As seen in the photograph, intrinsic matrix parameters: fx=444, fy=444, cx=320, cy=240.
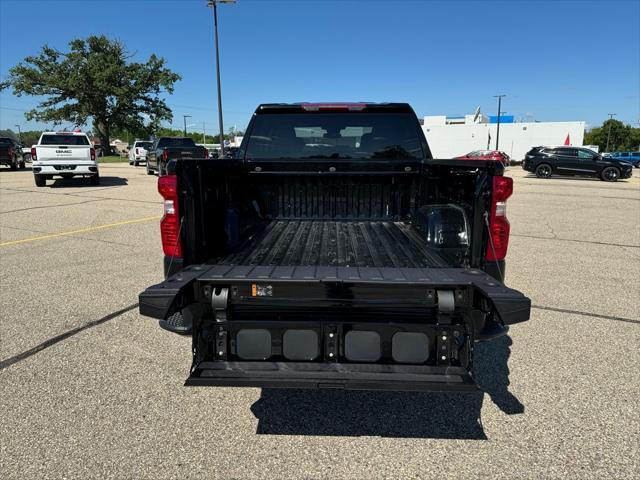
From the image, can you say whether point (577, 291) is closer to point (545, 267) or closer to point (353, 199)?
point (545, 267)

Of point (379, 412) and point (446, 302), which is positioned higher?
point (446, 302)

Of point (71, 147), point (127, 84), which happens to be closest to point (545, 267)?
point (71, 147)

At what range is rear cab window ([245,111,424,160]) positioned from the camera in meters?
4.43

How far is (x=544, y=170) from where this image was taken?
26703 millimetres

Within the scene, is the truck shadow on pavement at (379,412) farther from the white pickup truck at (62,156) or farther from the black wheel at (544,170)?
the black wheel at (544,170)

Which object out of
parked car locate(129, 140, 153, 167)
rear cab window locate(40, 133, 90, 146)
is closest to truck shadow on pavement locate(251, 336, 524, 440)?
rear cab window locate(40, 133, 90, 146)

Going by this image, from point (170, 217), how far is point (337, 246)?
1.35 meters

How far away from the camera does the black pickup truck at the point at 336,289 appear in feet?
7.81

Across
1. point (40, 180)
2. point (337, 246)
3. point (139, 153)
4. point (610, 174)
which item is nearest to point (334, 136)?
point (337, 246)

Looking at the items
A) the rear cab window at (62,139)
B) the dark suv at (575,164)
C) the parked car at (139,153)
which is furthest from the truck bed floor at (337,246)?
the parked car at (139,153)

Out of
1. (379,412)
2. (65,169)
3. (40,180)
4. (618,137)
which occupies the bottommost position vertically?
(379,412)

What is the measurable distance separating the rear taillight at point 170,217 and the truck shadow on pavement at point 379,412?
3.91 ft

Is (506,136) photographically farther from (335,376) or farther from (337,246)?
(335,376)

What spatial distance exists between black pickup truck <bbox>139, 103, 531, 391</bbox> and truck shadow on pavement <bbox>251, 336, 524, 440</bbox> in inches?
21.8
